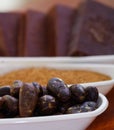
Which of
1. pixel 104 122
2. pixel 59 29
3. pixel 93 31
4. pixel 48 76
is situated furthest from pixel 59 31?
pixel 104 122

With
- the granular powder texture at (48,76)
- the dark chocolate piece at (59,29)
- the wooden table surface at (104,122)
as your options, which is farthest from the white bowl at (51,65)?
the dark chocolate piece at (59,29)

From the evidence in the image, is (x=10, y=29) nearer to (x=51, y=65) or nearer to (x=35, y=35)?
(x=35, y=35)

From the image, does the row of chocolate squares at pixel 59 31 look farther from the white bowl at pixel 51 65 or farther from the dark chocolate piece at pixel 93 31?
the white bowl at pixel 51 65

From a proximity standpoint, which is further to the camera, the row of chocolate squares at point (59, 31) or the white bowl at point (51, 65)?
the row of chocolate squares at point (59, 31)

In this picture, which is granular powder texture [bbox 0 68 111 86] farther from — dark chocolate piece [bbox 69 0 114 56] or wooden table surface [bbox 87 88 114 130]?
dark chocolate piece [bbox 69 0 114 56]

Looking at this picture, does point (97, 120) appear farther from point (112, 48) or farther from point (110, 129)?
point (112, 48)

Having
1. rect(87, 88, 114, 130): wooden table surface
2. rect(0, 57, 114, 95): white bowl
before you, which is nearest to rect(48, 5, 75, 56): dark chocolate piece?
rect(0, 57, 114, 95): white bowl

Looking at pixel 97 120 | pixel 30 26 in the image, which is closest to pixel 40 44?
pixel 30 26
